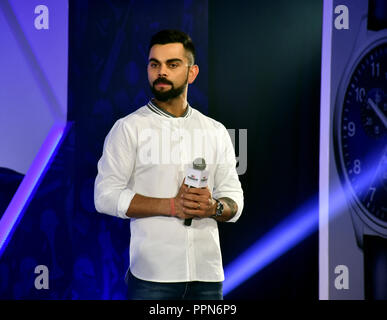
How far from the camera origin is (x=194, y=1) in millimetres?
2318

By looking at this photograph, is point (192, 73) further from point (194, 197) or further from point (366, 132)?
point (366, 132)

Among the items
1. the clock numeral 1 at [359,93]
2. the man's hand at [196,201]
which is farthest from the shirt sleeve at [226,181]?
the clock numeral 1 at [359,93]

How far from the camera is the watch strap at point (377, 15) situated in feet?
8.27

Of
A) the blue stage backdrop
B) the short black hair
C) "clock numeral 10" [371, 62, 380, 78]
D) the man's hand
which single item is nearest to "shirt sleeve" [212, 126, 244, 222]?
the man's hand

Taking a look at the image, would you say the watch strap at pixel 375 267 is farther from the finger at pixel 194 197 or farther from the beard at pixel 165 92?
the beard at pixel 165 92

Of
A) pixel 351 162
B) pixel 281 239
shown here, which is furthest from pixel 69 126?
pixel 351 162

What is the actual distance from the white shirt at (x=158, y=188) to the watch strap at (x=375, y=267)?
0.89 metres

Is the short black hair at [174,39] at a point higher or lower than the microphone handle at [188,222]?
higher

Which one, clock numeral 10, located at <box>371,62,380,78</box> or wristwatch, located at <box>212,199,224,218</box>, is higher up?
clock numeral 10, located at <box>371,62,380,78</box>

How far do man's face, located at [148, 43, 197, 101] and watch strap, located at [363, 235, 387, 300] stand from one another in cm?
126

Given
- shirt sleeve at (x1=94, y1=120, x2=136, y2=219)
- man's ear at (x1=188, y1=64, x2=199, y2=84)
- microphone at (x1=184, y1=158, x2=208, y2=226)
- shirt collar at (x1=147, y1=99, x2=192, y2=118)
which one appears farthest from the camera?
man's ear at (x1=188, y1=64, x2=199, y2=84)

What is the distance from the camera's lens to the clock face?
247 centimetres

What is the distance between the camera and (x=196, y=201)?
75.3 inches

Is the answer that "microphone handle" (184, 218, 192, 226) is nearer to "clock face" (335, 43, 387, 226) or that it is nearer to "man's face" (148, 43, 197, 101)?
"man's face" (148, 43, 197, 101)
